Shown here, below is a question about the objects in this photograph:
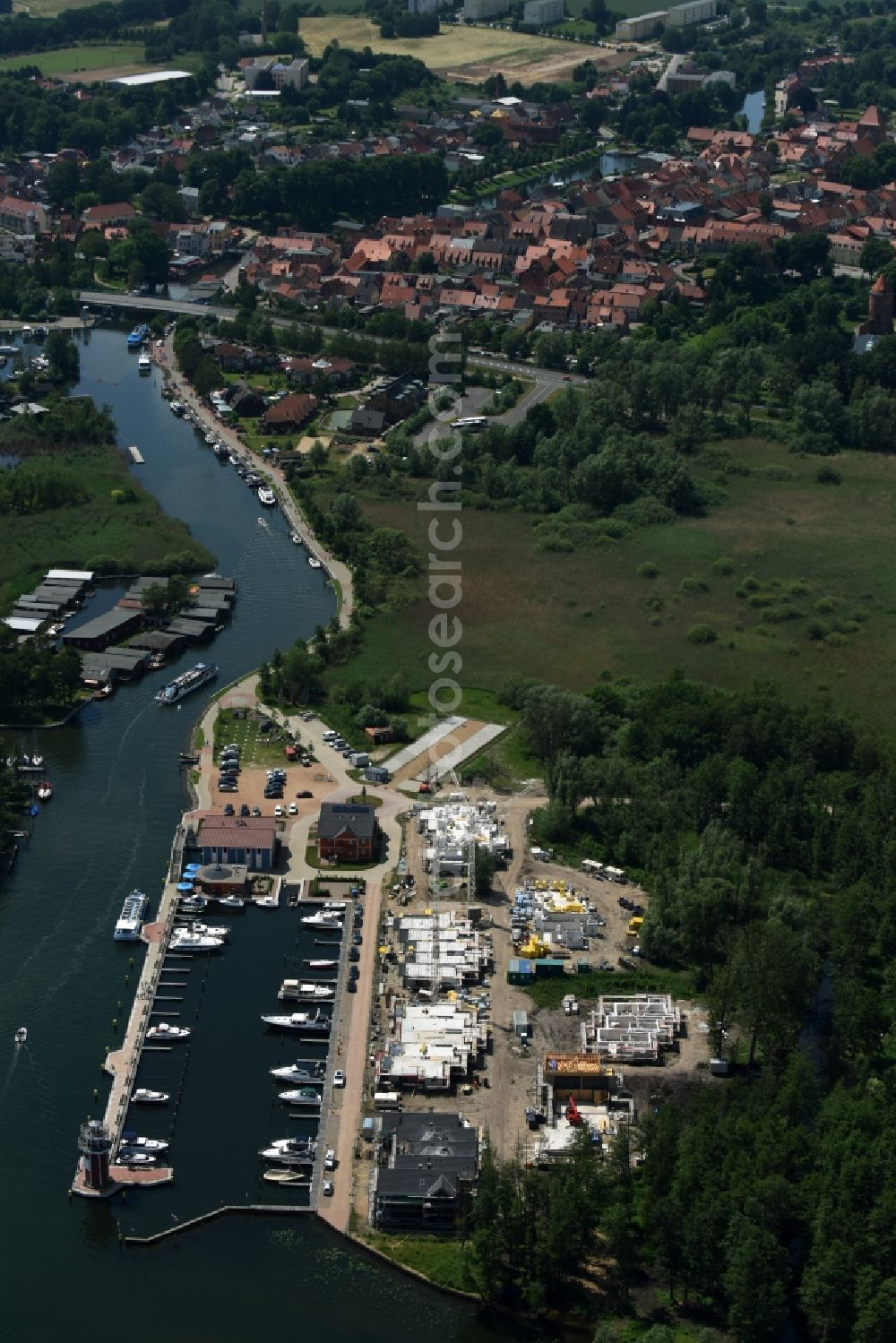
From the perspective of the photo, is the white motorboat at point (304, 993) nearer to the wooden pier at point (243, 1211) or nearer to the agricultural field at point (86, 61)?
the wooden pier at point (243, 1211)

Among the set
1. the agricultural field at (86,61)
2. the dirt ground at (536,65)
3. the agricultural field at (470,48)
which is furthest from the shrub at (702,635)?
the agricultural field at (86,61)

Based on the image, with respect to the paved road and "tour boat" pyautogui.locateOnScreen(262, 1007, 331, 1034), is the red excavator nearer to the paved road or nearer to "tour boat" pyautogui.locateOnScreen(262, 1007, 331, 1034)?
"tour boat" pyautogui.locateOnScreen(262, 1007, 331, 1034)

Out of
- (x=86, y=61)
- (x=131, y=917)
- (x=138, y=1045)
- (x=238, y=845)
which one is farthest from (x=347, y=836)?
(x=86, y=61)

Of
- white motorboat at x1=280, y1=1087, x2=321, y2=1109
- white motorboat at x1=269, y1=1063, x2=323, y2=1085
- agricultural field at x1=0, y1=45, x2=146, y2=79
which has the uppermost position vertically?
agricultural field at x1=0, y1=45, x2=146, y2=79

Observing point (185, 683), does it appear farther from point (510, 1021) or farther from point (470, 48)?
point (470, 48)

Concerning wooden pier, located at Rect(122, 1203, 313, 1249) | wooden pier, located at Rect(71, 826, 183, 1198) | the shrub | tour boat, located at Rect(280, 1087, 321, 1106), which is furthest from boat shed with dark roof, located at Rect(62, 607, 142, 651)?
wooden pier, located at Rect(122, 1203, 313, 1249)

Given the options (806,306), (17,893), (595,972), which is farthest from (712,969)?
(806,306)
